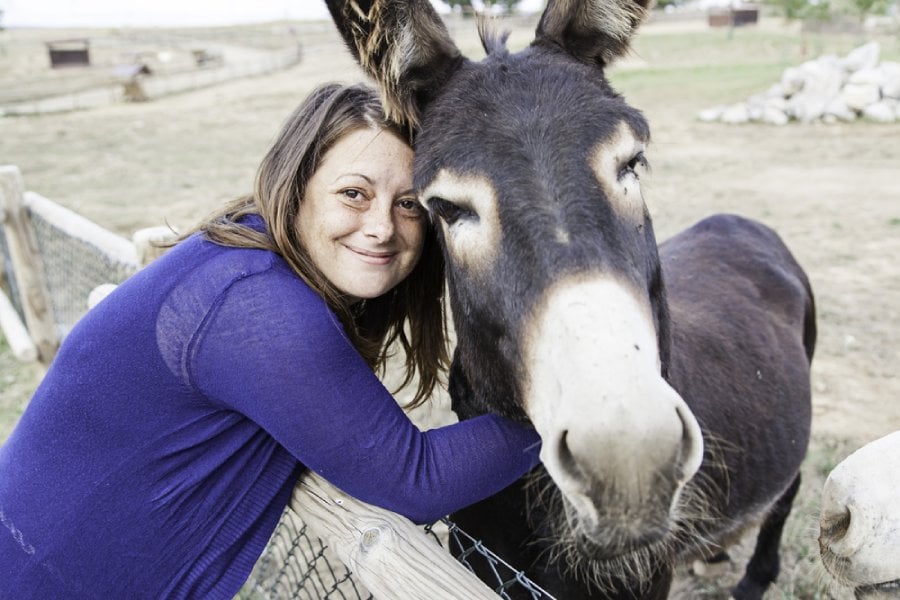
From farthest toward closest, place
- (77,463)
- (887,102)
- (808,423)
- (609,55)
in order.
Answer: (887,102) → (808,423) → (609,55) → (77,463)

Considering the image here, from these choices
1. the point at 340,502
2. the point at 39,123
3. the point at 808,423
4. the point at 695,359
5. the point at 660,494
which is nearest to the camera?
the point at 660,494

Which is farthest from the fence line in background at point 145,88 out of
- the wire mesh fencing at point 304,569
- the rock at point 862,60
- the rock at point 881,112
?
the wire mesh fencing at point 304,569

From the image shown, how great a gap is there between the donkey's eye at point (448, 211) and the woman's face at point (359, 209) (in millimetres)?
155

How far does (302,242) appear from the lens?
196 centimetres

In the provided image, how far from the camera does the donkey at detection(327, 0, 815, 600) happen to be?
124 cm

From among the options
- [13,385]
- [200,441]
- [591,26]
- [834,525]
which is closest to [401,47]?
[591,26]

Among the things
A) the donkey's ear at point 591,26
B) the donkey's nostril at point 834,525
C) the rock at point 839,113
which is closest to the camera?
the donkey's nostril at point 834,525

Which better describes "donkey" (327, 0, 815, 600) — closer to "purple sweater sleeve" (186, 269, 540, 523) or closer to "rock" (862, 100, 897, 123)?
"purple sweater sleeve" (186, 269, 540, 523)

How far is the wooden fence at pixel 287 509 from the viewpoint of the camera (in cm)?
141

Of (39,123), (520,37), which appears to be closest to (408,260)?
(39,123)

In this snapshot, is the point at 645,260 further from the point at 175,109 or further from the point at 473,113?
the point at 175,109

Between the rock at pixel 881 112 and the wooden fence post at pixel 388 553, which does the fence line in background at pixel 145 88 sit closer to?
the rock at pixel 881 112

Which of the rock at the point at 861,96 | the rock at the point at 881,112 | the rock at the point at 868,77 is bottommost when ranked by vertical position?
the rock at the point at 881,112

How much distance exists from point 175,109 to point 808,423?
24.3 metres
